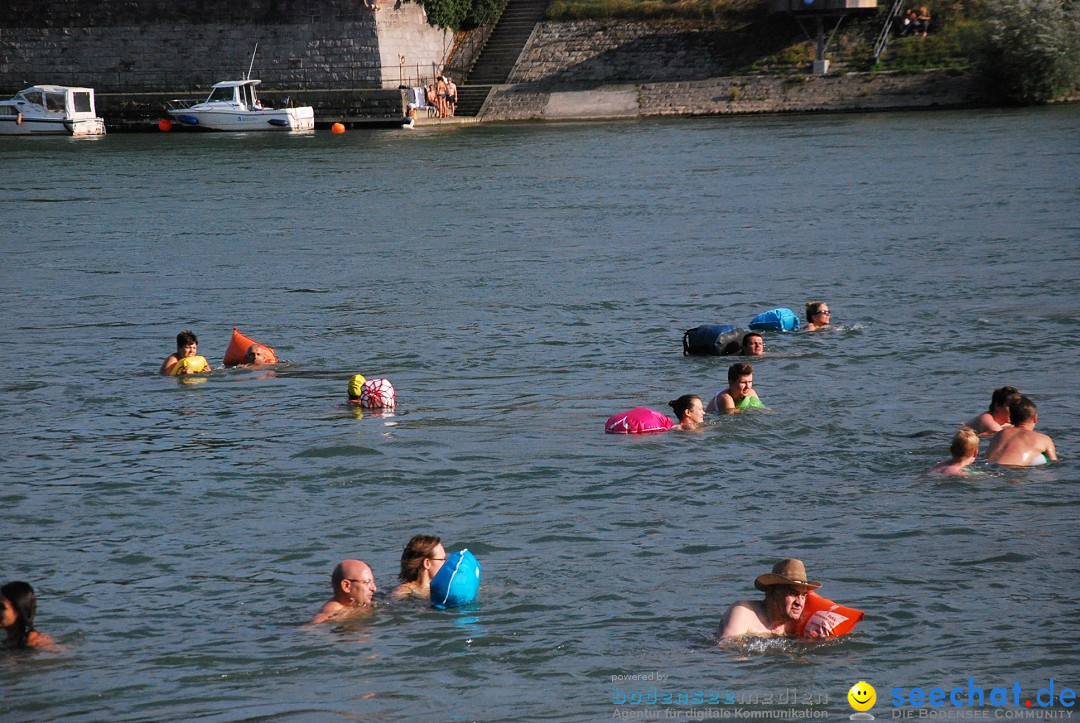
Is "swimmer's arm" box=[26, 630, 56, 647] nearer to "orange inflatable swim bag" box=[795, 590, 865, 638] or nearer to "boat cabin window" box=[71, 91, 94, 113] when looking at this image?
"orange inflatable swim bag" box=[795, 590, 865, 638]

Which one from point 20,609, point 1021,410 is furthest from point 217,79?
point 20,609

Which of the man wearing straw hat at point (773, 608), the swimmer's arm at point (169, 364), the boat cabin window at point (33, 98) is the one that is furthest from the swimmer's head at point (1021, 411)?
the boat cabin window at point (33, 98)

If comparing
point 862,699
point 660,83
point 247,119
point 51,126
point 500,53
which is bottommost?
point 862,699

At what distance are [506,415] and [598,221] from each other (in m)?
14.0

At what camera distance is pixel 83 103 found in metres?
53.2

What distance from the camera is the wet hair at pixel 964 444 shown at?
10945 millimetres

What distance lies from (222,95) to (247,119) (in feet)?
6.08

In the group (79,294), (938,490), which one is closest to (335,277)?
(79,294)

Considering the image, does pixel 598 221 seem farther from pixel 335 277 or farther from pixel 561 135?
pixel 561 135

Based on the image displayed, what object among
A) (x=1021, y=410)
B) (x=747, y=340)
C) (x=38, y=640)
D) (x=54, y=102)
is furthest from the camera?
(x=54, y=102)

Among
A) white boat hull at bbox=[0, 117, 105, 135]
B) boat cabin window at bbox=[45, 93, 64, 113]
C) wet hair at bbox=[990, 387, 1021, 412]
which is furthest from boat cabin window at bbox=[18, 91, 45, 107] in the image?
wet hair at bbox=[990, 387, 1021, 412]

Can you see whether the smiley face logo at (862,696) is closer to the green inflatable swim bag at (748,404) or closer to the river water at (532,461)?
the river water at (532,461)

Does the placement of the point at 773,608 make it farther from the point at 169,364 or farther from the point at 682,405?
the point at 169,364

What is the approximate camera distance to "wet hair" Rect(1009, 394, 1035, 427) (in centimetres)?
1138
